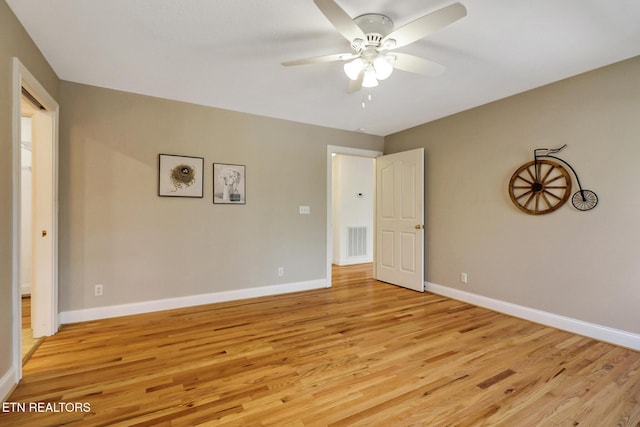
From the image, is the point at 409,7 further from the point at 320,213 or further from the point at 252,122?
the point at 320,213

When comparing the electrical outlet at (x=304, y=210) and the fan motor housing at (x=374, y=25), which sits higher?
the fan motor housing at (x=374, y=25)

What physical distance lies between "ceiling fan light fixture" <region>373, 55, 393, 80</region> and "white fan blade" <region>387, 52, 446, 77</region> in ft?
0.23

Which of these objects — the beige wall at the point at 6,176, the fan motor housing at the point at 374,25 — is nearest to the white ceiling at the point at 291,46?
the fan motor housing at the point at 374,25

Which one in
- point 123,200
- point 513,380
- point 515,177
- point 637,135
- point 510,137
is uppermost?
point 510,137

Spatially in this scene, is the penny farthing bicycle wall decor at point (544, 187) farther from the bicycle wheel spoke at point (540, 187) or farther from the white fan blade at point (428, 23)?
the white fan blade at point (428, 23)

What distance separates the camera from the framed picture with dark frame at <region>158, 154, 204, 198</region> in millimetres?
3338

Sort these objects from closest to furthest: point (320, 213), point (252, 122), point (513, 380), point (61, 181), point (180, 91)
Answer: point (513, 380) < point (61, 181) < point (180, 91) < point (252, 122) < point (320, 213)

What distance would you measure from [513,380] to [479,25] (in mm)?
2462

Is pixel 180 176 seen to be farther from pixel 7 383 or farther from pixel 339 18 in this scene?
pixel 339 18

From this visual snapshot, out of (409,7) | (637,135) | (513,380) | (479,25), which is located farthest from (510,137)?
(513,380)

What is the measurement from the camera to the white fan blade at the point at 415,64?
6.66 ft

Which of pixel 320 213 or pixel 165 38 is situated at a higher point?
pixel 165 38

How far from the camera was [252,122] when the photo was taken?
3.86 m

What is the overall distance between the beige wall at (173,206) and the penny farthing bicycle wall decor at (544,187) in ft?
8.06
